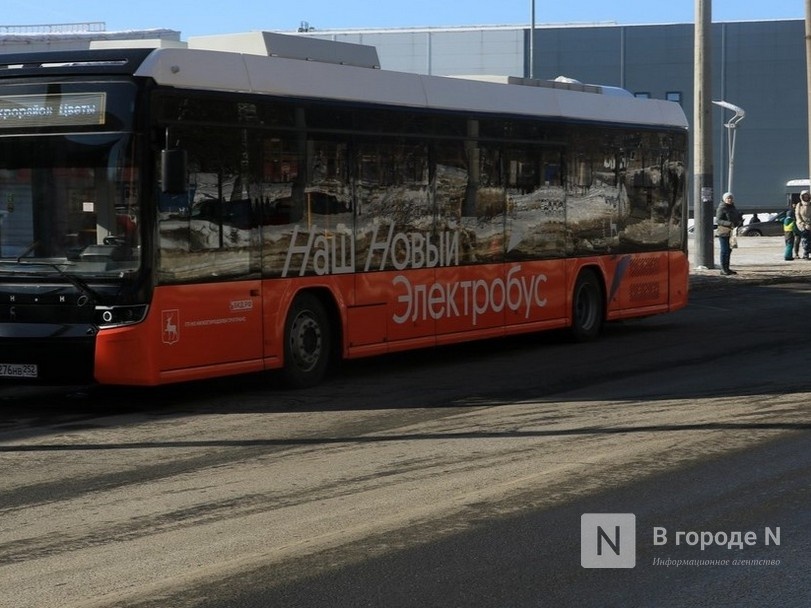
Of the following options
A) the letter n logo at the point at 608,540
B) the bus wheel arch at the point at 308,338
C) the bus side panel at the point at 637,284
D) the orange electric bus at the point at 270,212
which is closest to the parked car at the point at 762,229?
the bus side panel at the point at 637,284

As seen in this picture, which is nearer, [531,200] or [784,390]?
[784,390]

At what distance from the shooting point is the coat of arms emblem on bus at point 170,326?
11.8m

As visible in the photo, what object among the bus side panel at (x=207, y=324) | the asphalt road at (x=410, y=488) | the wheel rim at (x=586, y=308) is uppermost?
the bus side panel at (x=207, y=324)

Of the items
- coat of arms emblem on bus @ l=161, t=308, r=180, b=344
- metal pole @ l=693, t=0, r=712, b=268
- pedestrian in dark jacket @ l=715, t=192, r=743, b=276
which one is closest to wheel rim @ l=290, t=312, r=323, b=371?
coat of arms emblem on bus @ l=161, t=308, r=180, b=344

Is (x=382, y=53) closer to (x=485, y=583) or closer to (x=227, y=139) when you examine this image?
(x=227, y=139)

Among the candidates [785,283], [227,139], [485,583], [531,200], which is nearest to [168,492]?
[485,583]

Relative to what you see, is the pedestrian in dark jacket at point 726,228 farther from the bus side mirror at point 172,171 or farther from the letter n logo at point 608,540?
the letter n logo at point 608,540

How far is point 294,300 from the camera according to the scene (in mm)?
13281

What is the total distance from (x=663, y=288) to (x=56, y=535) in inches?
517

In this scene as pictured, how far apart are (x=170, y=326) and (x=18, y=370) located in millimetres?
1303

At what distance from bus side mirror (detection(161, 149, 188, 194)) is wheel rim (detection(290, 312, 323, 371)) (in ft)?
7.21

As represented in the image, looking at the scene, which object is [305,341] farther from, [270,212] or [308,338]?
[270,212]

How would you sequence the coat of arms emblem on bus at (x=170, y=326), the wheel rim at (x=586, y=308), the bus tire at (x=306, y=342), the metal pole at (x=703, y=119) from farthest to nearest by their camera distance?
the metal pole at (x=703, y=119)
the wheel rim at (x=586, y=308)
the bus tire at (x=306, y=342)
the coat of arms emblem on bus at (x=170, y=326)

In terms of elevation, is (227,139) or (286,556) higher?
(227,139)
